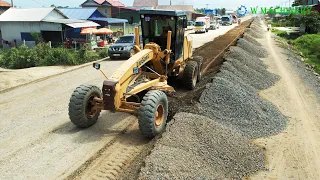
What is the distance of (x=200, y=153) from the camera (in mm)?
6875

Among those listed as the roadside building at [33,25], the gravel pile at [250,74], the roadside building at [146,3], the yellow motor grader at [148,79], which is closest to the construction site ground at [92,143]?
the yellow motor grader at [148,79]

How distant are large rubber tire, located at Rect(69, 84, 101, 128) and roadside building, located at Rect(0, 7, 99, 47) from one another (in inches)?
843

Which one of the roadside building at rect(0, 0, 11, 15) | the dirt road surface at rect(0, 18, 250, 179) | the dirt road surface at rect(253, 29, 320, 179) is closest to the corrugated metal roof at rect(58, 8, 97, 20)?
the roadside building at rect(0, 0, 11, 15)

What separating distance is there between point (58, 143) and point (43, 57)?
48.1 ft

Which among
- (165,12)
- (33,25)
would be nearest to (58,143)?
(165,12)

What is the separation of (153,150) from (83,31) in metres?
24.6

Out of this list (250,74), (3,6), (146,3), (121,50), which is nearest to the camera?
(250,74)

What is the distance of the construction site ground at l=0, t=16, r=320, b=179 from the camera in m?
6.55

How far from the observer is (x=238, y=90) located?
11414 mm

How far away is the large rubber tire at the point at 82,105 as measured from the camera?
7902 mm

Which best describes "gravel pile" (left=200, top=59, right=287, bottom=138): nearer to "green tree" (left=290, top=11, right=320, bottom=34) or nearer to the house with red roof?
"green tree" (left=290, top=11, right=320, bottom=34)

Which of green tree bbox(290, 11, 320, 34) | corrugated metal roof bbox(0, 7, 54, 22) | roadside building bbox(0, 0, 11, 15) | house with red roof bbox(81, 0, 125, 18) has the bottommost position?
green tree bbox(290, 11, 320, 34)

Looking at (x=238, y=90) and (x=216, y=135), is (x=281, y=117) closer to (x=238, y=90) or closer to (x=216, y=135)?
(x=238, y=90)

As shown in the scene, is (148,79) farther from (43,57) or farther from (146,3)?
(146,3)
